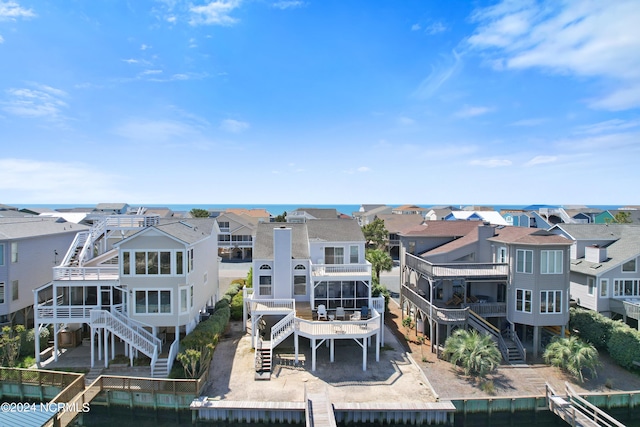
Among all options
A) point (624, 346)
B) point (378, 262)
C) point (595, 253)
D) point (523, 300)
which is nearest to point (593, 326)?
point (624, 346)

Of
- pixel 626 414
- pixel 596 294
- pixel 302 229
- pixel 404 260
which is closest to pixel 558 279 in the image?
pixel 596 294

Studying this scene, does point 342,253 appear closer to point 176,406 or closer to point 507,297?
point 507,297

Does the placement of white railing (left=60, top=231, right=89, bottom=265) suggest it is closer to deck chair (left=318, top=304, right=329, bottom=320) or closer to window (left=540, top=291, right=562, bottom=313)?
deck chair (left=318, top=304, right=329, bottom=320)

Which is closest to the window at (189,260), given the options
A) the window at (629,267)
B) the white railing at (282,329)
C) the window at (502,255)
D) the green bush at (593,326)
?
the white railing at (282,329)

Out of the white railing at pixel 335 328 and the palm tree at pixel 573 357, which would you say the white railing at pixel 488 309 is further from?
the white railing at pixel 335 328

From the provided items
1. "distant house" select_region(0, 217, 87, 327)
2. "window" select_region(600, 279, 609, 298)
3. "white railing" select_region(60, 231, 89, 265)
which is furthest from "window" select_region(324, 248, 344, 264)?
"distant house" select_region(0, 217, 87, 327)

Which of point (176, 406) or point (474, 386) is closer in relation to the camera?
point (176, 406)

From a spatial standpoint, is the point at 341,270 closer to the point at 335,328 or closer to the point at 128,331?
the point at 335,328

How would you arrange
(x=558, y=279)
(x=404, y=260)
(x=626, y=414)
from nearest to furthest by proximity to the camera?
(x=626, y=414) < (x=558, y=279) < (x=404, y=260)
